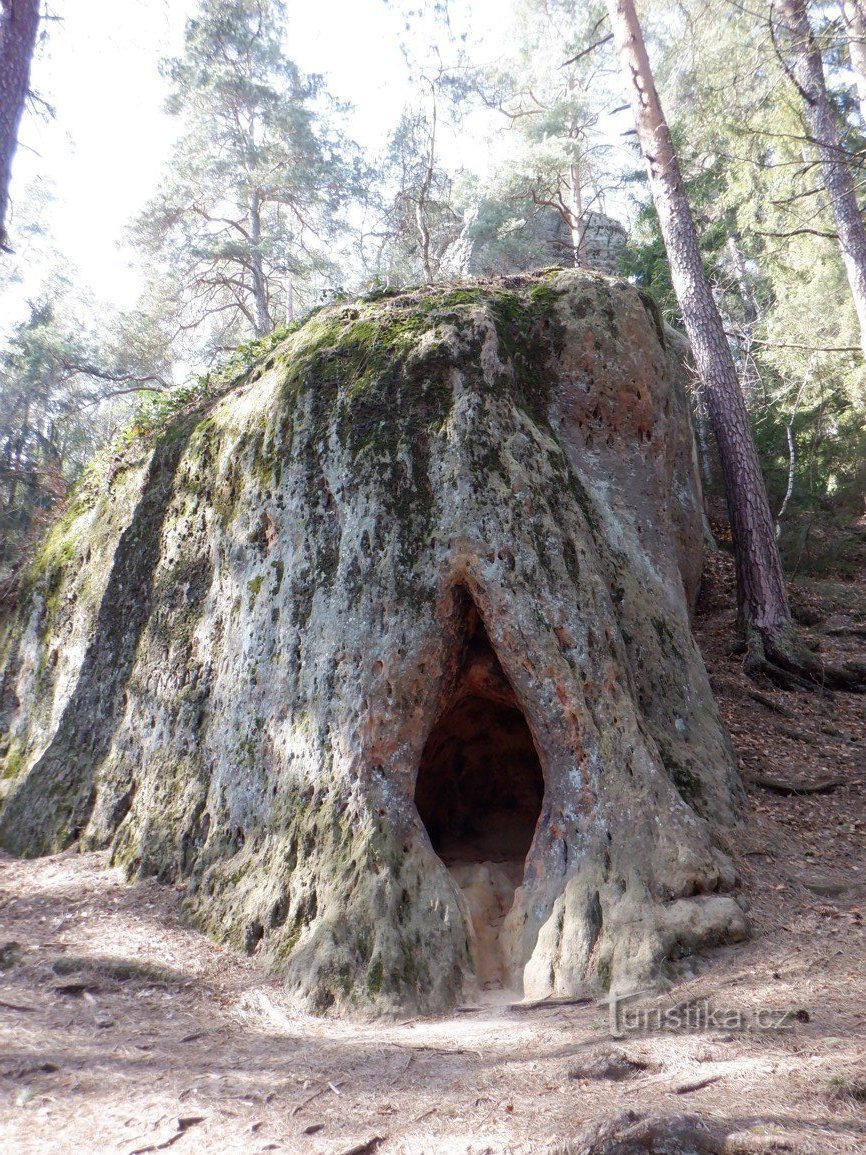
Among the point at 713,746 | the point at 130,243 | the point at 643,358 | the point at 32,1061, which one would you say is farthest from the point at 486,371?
the point at 130,243

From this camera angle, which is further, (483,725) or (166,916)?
(483,725)

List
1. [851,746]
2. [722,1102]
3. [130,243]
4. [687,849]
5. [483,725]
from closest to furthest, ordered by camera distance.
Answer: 1. [722,1102]
2. [687,849]
3. [483,725]
4. [851,746]
5. [130,243]

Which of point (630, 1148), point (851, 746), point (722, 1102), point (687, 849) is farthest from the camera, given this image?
point (851, 746)

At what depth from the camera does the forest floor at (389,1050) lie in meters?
3.30

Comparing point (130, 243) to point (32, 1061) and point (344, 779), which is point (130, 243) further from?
point (32, 1061)

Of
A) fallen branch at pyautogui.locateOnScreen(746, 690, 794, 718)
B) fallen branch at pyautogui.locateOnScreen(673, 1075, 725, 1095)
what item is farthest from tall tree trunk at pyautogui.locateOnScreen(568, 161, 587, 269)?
fallen branch at pyautogui.locateOnScreen(673, 1075, 725, 1095)

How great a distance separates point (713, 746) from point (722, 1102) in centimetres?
441

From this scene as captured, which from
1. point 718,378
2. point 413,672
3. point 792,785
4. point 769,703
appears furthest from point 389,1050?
point 718,378

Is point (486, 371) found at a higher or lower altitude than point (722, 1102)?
higher

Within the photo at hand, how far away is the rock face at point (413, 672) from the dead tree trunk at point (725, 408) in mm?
1676

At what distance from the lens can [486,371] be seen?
7066 millimetres

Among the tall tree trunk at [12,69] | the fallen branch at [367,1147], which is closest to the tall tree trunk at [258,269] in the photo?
the tall tree trunk at [12,69]

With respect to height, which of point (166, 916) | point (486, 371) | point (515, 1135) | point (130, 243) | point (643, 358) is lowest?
point (515, 1135)

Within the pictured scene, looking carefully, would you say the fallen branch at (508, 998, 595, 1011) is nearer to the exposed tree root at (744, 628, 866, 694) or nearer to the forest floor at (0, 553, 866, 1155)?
the forest floor at (0, 553, 866, 1155)
